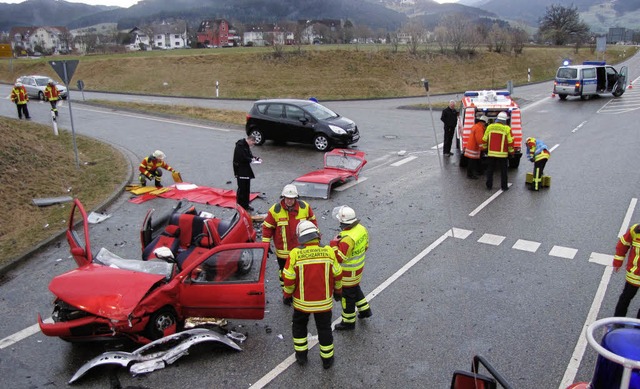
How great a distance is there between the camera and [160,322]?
584cm

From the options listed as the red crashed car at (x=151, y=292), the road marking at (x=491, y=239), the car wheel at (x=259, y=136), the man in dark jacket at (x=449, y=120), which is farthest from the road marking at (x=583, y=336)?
the car wheel at (x=259, y=136)

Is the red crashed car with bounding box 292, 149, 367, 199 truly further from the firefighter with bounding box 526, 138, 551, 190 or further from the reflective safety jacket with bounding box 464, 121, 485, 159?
the firefighter with bounding box 526, 138, 551, 190

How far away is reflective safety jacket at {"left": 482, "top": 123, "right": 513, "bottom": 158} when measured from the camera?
12.0 metres

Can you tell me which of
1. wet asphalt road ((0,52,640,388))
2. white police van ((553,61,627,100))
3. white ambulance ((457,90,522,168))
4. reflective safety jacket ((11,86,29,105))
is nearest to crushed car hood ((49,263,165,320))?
wet asphalt road ((0,52,640,388))

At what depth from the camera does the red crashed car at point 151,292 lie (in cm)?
553

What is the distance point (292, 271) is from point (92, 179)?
1022 centimetres

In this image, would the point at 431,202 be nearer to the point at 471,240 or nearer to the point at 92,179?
the point at 471,240

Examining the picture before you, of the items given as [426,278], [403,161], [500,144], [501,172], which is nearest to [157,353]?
[426,278]

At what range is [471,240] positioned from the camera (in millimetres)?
9211

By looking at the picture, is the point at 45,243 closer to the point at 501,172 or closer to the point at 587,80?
the point at 501,172

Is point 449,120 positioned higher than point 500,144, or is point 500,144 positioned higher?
point 449,120

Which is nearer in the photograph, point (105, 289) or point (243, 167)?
point (105, 289)

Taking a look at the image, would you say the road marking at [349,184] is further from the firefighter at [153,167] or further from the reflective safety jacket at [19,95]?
the reflective safety jacket at [19,95]

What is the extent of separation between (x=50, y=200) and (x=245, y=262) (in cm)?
767
